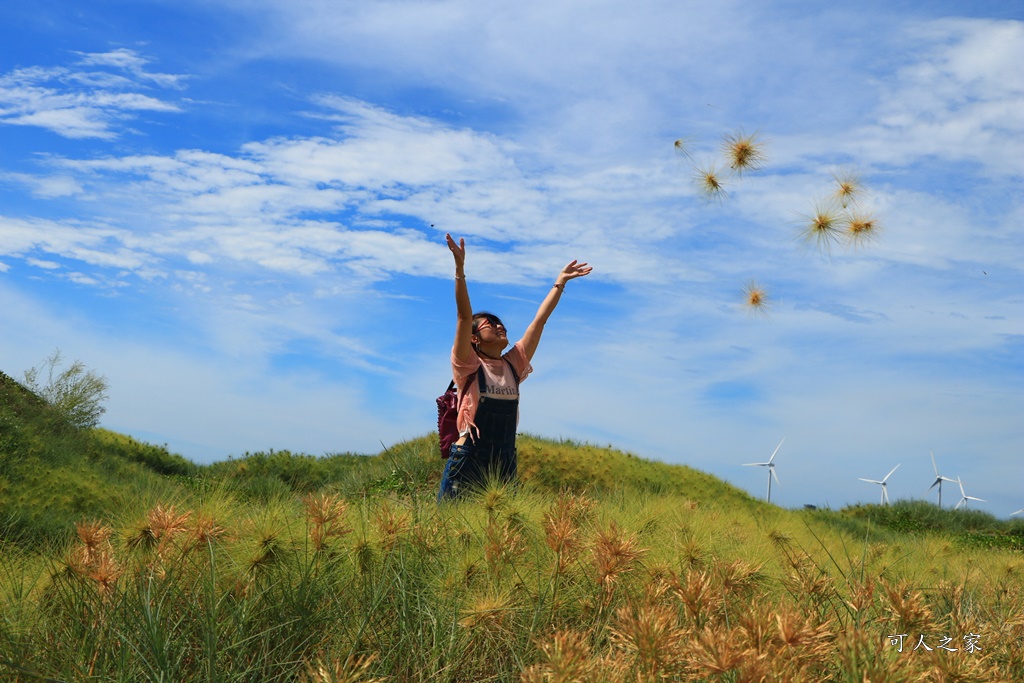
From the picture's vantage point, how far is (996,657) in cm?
327

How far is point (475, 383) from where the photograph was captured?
7.12m

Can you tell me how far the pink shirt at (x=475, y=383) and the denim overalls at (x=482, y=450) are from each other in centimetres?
4

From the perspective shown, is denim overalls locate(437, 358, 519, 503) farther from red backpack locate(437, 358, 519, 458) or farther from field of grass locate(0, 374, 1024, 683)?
field of grass locate(0, 374, 1024, 683)

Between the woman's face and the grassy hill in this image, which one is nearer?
the woman's face

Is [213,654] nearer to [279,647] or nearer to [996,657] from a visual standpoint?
[279,647]

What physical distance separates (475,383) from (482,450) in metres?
0.58

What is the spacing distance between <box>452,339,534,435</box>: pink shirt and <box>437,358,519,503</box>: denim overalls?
0.04 m

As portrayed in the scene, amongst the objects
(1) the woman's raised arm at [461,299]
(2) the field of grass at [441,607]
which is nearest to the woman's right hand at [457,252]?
(1) the woman's raised arm at [461,299]

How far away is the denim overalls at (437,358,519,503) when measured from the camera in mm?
7102
